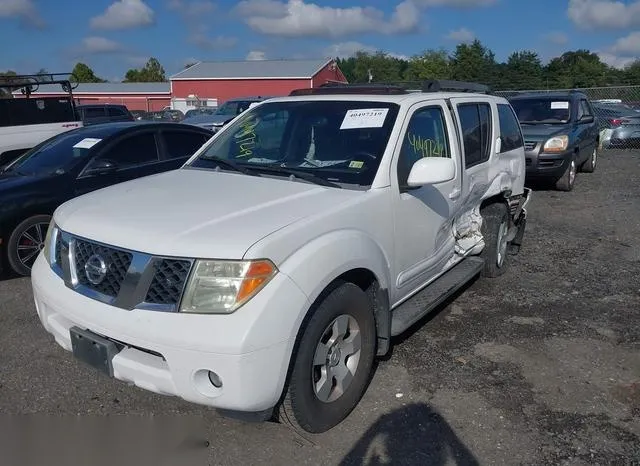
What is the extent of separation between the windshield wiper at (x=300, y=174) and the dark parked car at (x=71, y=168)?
3.11m

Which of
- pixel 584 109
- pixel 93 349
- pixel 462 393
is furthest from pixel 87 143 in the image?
pixel 584 109

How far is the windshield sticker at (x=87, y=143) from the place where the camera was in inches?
255

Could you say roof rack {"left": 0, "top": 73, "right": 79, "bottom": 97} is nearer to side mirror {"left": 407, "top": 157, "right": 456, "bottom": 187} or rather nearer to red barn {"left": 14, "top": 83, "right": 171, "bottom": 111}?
side mirror {"left": 407, "top": 157, "right": 456, "bottom": 187}

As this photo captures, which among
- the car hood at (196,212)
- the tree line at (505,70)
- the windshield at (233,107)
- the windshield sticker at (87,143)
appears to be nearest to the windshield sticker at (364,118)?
the car hood at (196,212)

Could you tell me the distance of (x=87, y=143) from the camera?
6520mm

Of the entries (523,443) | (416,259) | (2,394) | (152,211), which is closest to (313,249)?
(152,211)

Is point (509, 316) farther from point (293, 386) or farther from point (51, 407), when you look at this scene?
point (51, 407)

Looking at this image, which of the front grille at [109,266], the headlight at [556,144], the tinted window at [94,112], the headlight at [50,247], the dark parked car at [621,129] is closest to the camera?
the front grille at [109,266]

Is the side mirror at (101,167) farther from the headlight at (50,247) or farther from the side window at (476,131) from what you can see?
the side window at (476,131)

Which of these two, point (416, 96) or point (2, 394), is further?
point (416, 96)

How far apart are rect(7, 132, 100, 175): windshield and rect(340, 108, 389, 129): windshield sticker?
12.2 ft

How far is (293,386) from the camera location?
9.43 ft

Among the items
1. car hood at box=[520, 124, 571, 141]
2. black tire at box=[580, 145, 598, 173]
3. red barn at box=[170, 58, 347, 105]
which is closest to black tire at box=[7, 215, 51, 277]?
car hood at box=[520, 124, 571, 141]

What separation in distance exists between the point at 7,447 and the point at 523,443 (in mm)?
2816
